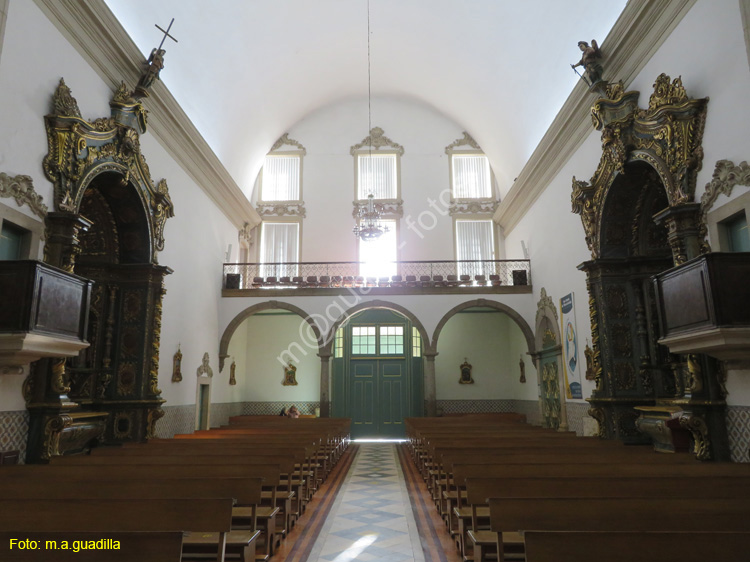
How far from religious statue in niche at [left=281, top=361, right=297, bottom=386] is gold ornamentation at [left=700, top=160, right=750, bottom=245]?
13831mm

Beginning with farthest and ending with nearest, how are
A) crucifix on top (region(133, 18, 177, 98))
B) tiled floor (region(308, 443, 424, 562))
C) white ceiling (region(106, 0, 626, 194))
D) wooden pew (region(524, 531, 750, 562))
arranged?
white ceiling (region(106, 0, 626, 194)), crucifix on top (region(133, 18, 177, 98)), tiled floor (region(308, 443, 424, 562)), wooden pew (region(524, 531, 750, 562))

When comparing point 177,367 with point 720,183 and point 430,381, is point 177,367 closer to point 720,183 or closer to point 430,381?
point 430,381

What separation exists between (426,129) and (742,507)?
1796cm

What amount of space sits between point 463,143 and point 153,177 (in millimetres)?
12135

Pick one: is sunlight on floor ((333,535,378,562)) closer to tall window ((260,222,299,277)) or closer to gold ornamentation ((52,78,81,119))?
gold ornamentation ((52,78,81,119))

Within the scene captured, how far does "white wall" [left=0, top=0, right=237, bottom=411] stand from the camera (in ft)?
21.1

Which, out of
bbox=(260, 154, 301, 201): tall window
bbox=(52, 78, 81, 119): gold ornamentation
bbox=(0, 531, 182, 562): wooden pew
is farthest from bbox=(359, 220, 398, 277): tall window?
bbox=(0, 531, 182, 562): wooden pew

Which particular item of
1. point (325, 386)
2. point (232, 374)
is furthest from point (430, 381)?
point (232, 374)

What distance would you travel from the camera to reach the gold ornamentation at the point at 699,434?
20.9 ft

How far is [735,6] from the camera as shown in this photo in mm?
6004

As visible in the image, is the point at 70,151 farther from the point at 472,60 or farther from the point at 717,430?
the point at 472,60

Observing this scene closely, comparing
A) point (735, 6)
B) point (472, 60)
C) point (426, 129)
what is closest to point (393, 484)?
point (735, 6)

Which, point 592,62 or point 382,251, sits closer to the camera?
point 592,62

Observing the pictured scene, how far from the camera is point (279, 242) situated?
18.9 m
